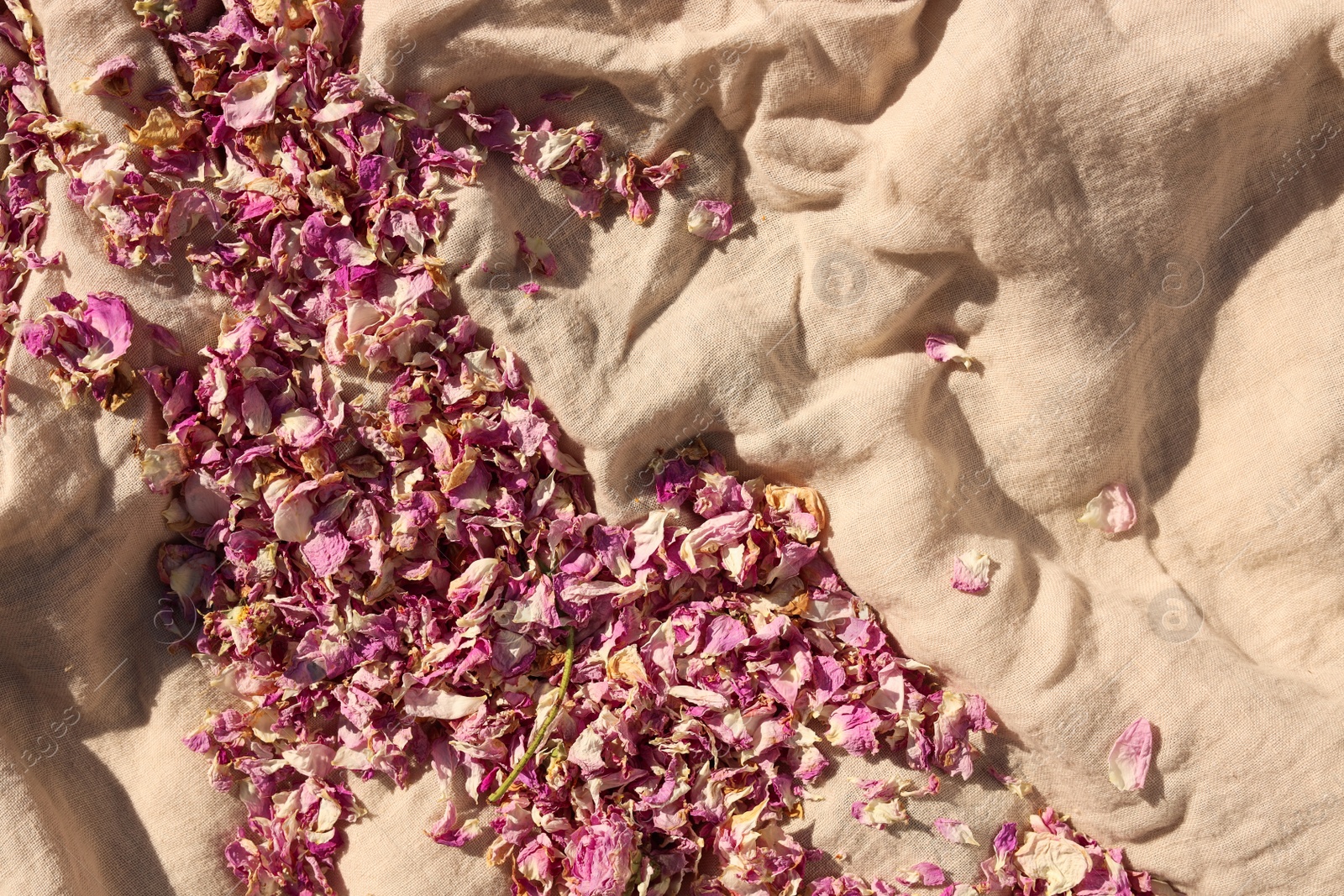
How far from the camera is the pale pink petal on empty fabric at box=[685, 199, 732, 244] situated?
1.98 metres

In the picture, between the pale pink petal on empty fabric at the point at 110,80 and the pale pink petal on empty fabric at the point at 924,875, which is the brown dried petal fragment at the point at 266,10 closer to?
the pale pink petal on empty fabric at the point at 110,80

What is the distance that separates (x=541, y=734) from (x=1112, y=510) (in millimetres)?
1169

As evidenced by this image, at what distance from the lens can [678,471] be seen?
1.99 m

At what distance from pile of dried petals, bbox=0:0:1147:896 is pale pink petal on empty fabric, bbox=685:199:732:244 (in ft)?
0.29

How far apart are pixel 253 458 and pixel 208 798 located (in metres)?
0.67

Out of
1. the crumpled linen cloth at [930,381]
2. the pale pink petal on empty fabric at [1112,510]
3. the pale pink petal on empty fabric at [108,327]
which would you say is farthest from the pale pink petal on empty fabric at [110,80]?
the pale pink petal on empty fabric at [1112,510]

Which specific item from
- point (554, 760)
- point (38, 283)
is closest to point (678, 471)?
point (554, 760)

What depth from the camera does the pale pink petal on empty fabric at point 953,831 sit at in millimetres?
1953

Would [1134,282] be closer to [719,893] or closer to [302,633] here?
[719,893]

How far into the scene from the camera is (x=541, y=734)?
1.90 m

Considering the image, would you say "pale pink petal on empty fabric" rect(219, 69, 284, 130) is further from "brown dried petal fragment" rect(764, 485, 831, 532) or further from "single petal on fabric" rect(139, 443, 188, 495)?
"brown dried petal fragment" rect(764, 485, 831, 532)

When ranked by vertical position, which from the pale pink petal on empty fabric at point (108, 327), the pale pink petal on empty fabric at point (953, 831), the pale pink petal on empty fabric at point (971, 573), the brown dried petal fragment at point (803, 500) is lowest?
the pale pink petal on empty fabric at point (953, 831)

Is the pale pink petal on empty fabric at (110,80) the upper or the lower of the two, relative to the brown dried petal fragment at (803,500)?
upper

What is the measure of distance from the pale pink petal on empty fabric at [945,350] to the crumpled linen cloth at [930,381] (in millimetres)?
28
